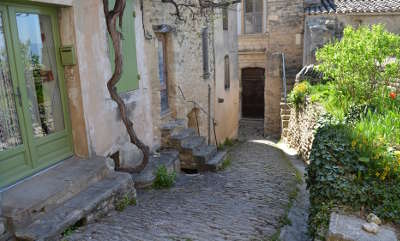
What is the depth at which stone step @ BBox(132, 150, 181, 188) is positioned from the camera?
19.8 ft

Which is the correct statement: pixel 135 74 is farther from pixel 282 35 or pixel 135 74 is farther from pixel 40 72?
pixel 282 35

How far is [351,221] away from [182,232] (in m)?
1.97

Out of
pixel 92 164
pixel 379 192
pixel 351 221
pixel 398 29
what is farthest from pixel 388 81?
pixel 398 29

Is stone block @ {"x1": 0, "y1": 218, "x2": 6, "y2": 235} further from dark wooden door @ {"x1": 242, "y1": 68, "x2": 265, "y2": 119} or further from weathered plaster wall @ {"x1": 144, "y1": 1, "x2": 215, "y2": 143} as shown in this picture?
dark wooden door @ {"x1": 242, "y1": 68, "x2": 265, "y2": 119}

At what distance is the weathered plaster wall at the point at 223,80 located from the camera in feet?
40.2

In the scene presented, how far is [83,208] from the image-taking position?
13.5 feet

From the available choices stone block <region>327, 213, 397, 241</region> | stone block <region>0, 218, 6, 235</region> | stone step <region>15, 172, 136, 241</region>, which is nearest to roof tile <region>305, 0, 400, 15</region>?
stone block <region>327, 213, 397, 241</region>

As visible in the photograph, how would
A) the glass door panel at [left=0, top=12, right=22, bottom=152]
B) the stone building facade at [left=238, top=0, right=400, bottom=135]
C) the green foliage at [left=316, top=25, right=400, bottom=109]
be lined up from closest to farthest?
the glass door panel at [left=0, top=12, right=22, bottom=152], the green foliage at [left=316, top=25, right=400, bottom=109], the stone building facade at [left=238, top=0, right=400, bottom=135]

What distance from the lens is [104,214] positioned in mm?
4574

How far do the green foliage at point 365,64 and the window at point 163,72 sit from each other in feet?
12.3

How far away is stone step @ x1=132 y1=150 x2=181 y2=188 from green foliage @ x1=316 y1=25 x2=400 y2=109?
3706 millimetres

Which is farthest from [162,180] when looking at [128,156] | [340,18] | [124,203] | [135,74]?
[340,18]

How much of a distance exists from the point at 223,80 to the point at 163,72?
5050 mm

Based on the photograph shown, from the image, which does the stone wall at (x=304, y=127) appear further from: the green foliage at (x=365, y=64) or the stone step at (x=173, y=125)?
the stone step at (x=173, y=125)
